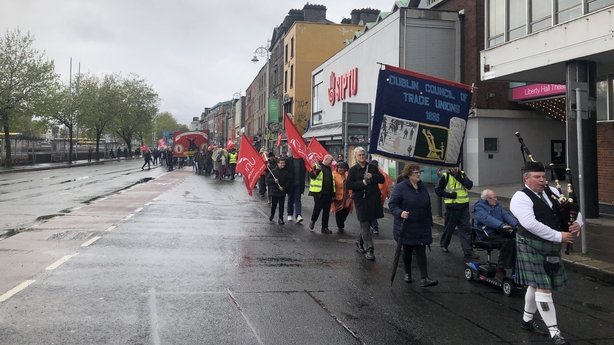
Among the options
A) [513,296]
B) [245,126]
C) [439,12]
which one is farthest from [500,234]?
[245,126]

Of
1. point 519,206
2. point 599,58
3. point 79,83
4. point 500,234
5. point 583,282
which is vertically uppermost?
point 79,83

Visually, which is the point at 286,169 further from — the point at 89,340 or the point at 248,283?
the point at 89,340

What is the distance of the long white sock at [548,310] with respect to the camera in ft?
15.4

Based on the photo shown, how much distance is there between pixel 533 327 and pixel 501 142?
60.0ft

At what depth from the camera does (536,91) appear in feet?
67.8

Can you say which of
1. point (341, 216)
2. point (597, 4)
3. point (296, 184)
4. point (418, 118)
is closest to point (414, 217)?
point (418, 118)

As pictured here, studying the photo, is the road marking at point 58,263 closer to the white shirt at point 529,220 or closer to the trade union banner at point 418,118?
the trade union banner at point 418,118

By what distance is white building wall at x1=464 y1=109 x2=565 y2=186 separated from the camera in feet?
71.3

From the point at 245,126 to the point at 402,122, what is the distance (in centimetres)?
8092

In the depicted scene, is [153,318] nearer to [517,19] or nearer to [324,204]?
[324,204]

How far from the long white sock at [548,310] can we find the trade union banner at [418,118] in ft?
14.9

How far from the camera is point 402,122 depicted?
942 cm

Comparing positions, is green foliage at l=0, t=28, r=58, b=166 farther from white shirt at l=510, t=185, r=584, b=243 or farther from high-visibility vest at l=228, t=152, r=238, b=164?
white shirt at l=510, t=185, r=584, b=243

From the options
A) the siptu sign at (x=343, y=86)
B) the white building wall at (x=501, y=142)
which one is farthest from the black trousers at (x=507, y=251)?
the siptu sign at (x=343, y=86)
